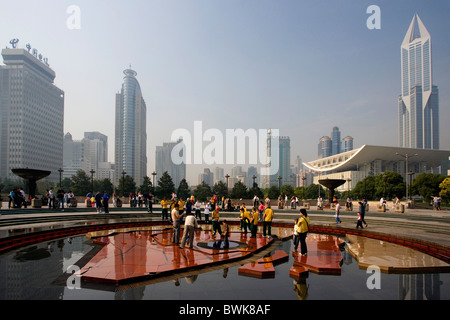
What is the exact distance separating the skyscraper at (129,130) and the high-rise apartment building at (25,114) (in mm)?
43569

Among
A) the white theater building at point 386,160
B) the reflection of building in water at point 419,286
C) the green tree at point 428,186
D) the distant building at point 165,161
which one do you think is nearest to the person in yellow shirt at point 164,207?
the reflection of building in water at point 419,286

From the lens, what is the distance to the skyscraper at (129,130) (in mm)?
174600

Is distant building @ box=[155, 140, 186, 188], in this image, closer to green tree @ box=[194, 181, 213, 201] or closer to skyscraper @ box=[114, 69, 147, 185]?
skyscraper @ box=[114, 69, 147, 185]

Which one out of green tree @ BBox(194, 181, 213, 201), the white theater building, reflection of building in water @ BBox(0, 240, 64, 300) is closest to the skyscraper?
green tree @ BBox(194, 181, 213, 201)

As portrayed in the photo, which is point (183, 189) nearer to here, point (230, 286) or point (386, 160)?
point (230, 286)

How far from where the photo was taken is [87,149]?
198 m

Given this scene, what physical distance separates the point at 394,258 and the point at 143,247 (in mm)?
8210

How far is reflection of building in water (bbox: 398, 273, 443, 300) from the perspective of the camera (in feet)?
17.8

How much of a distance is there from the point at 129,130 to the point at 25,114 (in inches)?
2443

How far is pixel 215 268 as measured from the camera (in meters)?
7.47

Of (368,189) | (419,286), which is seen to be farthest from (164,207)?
(368,189)

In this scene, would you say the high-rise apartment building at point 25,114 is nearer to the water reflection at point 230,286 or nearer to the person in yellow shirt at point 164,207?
the person in yellow shirt at point 164,207
